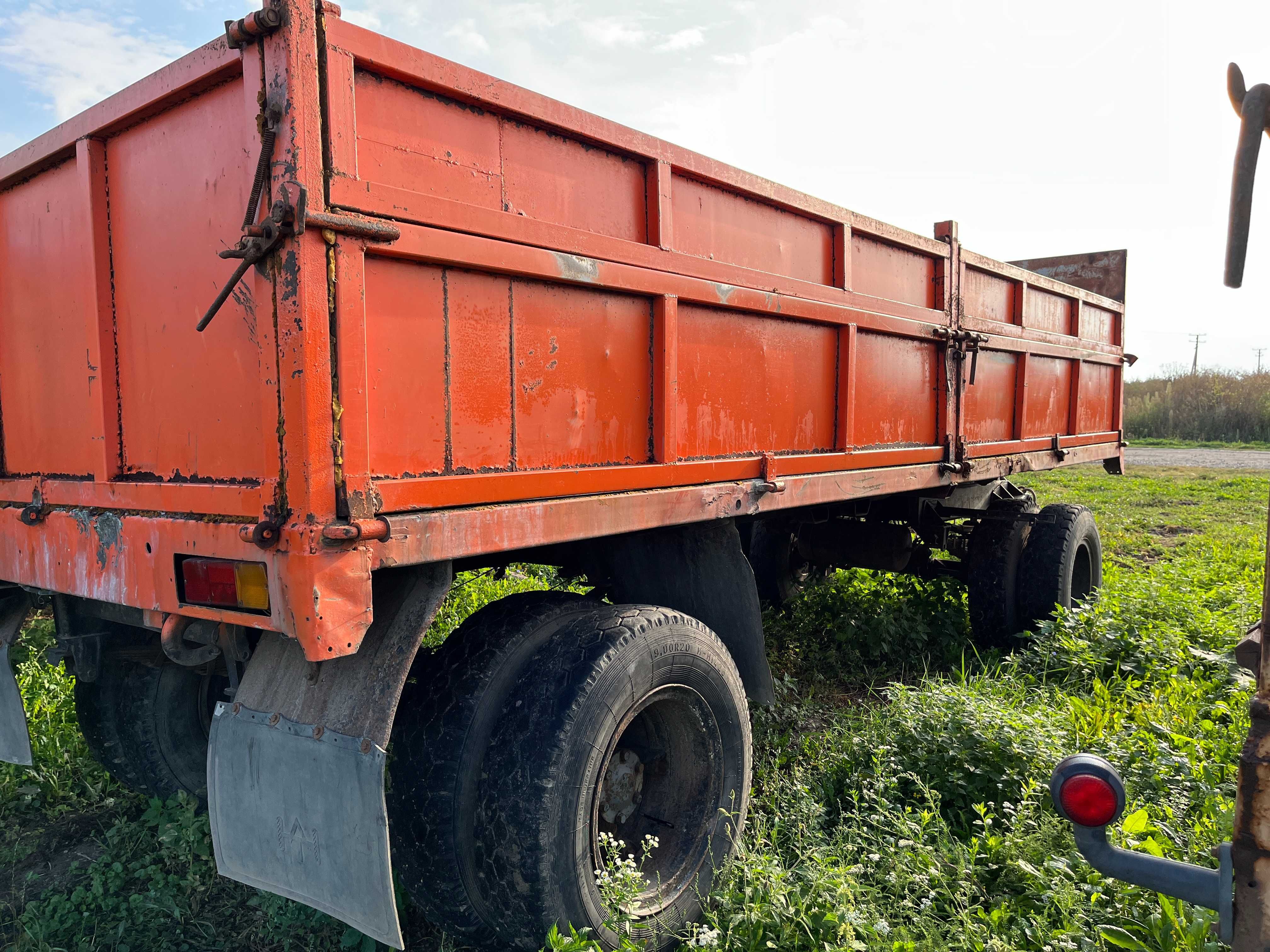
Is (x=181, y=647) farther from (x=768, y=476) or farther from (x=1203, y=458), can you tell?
(x=1203, y=458)

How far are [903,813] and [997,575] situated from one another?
2470 millimetres

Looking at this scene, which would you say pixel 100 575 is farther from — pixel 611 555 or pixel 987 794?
pixel 987 794

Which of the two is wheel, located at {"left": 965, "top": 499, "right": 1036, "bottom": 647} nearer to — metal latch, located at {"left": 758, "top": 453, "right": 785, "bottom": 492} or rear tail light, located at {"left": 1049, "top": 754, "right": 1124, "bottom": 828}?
metal latch, located at {"left": 758, "top": 453, "right": 785, "bottom": 492}

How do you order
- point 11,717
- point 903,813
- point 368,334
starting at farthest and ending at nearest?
point 903,813 → point 11,717 → point 368,334

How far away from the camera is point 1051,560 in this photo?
4.90 m

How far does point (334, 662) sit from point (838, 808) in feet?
6.53

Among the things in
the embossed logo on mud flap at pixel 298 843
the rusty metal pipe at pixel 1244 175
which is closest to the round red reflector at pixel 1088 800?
the rusty metal pipe at pixel 1244 175

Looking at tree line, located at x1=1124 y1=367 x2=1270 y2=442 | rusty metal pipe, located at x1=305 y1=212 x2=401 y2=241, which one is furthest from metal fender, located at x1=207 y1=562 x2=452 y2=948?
tree line, located at x1=1124 y1=367 x2=1270 y2=442

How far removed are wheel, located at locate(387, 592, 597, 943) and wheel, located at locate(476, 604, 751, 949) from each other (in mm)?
43

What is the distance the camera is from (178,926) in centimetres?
257

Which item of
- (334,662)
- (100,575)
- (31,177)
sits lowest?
(334,662)

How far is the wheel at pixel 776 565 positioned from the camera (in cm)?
552

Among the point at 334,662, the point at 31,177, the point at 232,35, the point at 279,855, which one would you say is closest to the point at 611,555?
the point at 334,662

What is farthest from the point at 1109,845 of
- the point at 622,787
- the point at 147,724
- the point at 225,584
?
the point at 147,724
